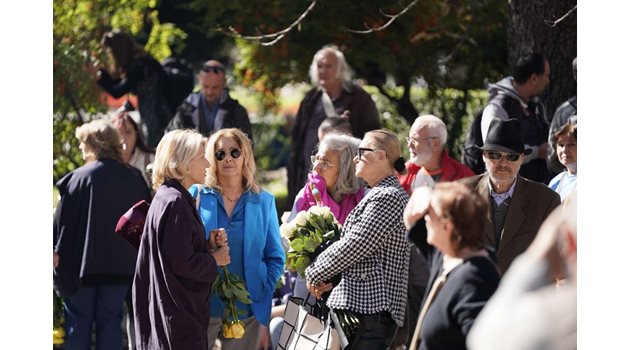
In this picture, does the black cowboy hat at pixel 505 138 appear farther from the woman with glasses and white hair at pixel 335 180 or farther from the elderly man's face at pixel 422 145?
the elderly man's face at pixel 422 145

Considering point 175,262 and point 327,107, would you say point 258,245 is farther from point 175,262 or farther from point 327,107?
point 327,107

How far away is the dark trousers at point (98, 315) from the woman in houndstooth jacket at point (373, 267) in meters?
2.15

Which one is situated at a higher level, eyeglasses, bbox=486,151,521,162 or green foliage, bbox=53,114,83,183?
eyeglasses, bbox=486,151,521,162

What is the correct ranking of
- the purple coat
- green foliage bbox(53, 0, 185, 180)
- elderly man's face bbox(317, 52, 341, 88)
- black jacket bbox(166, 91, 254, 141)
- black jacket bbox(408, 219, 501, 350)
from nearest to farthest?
1. black jacket bbox(408, 219, 501, 350)
2. the purple coat
3. elderly man's face bbox(317, 52, 341, 88)
4. black jacket bbox(166, 91, 254, 141)
5. green foliage bbox(53, 0, 185, 180)

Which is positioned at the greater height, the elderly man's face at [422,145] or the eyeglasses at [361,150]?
the eyeglasses at [361,150]

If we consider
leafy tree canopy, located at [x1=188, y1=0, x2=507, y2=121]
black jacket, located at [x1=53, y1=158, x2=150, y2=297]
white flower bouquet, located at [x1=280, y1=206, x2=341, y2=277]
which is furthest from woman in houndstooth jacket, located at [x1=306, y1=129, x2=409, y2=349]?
leafy tree canopy, located at [x1=188, y1=0, x2=507, y2=121]

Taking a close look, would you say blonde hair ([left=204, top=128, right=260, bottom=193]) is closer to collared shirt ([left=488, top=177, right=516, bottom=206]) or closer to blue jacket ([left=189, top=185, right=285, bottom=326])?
blue jacket ([left=189, top=185, right=285, bottom=326])

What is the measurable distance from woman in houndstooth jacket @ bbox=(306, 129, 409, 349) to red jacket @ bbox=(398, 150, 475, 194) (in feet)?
5.21

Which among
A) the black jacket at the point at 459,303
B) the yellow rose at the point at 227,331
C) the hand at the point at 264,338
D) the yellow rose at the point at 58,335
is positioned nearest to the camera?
the black jacket at the point at 459,303

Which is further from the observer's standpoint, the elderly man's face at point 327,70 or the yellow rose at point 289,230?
the elderly man's face at point 327,70

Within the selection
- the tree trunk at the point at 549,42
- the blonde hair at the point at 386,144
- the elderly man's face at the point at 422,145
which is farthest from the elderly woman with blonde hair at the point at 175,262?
the tree trunk at the point at 549,42

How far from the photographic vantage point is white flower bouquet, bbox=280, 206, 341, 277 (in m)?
7.32

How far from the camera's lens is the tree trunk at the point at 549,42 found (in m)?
10.7

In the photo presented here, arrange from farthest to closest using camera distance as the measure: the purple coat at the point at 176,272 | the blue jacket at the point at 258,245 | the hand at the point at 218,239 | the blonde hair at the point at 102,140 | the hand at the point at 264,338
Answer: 1. the blonde hair at the point at 102,140
2. the hand at the point at 264,338
3. the blue jacket at the point at 258,245
4. the hand at the point at 218,239
5. the purple coat at the point at 176,272
